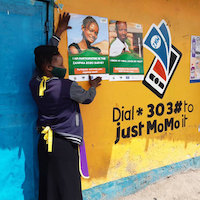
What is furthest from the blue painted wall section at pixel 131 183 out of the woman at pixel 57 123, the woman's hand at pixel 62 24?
the woman's hand at pixel 62 24

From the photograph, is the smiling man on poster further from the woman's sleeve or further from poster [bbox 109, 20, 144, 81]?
the woman's sleeve

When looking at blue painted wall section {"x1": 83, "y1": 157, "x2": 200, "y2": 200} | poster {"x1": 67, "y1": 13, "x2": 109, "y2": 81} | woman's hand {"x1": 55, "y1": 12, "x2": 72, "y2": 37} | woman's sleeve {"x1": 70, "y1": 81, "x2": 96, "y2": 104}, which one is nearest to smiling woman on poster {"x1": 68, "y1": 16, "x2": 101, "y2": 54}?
poster {"x1": 67, "y1": 13, "x2": 109, "y2": 81}

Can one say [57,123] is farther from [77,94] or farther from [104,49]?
[104,49]

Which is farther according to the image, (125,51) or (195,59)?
(195,59)

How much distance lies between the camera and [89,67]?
2479 mm

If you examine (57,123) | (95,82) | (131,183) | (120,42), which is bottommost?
(131,183)

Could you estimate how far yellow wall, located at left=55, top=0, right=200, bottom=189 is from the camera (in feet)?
8.41

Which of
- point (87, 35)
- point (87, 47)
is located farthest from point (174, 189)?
point (87, 35)

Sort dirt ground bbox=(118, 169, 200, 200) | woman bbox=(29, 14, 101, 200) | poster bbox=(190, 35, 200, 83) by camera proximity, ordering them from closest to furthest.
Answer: woman bbox=(29, 14, 101, 200)
dirt ground bbox=(118, 169, 200, 200)
poster bbox=(190, 35, 200, 83)

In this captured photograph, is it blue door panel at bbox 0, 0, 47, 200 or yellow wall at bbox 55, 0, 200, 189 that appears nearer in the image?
blue door panel at bbox 0, 0, 47, 200

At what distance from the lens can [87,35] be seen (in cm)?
246

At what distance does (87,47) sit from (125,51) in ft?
1.64

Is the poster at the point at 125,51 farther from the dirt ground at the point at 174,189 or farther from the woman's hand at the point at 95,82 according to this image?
the dirt ground at the point at 174,189

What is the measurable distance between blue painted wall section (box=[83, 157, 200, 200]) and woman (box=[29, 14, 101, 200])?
0.61m
